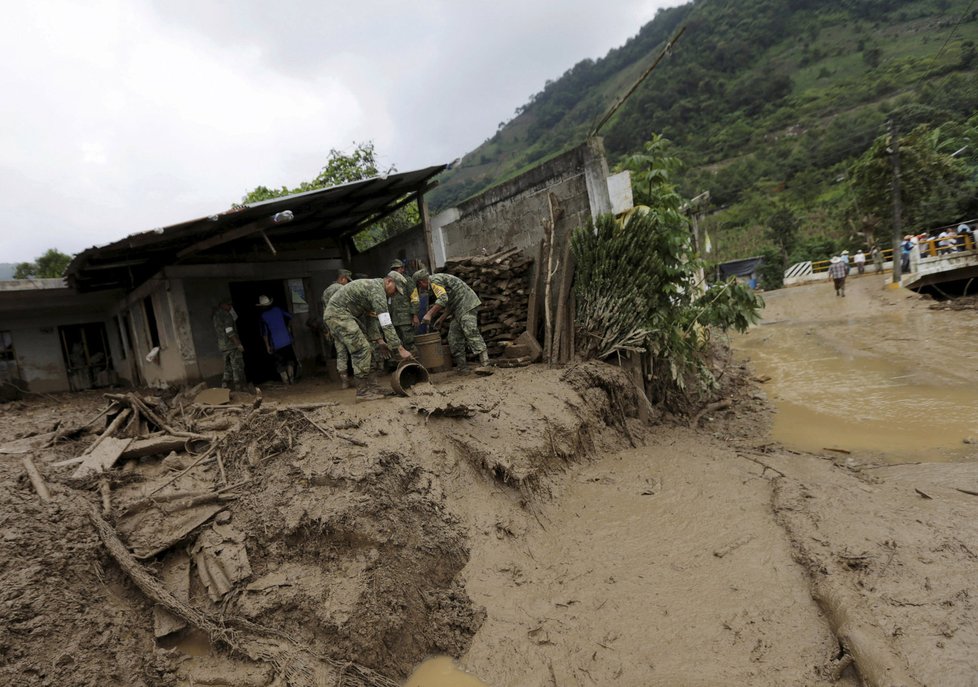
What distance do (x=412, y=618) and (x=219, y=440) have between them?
8.69 feet

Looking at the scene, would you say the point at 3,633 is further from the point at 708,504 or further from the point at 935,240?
the point at 935,240

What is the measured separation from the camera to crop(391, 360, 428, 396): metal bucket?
5.34 metres

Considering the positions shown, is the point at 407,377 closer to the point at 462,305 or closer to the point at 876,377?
the point at 462,305

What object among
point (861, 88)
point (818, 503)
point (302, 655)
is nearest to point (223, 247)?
point (302, 655)

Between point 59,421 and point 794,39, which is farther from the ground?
point 794,39

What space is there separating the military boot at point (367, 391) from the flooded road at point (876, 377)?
5.30 m

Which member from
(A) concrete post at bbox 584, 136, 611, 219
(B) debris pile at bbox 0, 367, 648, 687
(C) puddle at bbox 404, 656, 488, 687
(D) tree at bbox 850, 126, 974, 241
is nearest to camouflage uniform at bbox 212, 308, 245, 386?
(B) debris pile at bbox 0, 367, 648, 687

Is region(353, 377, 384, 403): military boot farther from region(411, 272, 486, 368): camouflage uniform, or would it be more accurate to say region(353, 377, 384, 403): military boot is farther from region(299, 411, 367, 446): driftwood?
region(411, 272, 486, 368): camouflage uniform

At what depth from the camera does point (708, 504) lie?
446 cm

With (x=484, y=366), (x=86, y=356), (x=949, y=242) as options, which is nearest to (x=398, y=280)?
(x=484, y=366)

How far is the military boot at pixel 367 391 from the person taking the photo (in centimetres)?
568

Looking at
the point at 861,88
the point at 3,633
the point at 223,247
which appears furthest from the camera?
the point at 861,88

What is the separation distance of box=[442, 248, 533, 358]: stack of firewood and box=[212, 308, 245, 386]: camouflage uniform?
12.6 ft

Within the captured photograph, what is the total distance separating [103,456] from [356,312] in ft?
9.64
